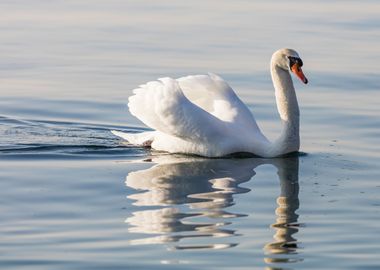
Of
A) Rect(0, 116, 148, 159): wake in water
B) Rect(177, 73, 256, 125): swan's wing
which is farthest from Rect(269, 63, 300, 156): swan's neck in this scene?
Rect(0, 116, 148, 159): wake in water

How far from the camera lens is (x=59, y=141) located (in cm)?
1400

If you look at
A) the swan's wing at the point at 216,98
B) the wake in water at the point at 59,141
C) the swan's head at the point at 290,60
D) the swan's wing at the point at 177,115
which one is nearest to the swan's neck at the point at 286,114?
the swan's head at the point at 290,60

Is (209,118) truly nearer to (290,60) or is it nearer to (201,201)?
(290,60)

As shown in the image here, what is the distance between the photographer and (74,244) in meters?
9.50

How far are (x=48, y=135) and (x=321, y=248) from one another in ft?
17.8

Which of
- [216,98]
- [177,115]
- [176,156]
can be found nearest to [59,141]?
[176,156]

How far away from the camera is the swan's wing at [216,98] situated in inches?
549

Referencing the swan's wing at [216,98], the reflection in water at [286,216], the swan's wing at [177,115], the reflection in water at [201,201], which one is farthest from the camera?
the swan's wing at [216,98]

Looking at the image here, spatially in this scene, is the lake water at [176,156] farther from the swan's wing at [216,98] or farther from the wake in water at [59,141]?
the swan's wing at [216,98]

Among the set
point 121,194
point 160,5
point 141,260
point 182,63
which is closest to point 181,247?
point 141,260

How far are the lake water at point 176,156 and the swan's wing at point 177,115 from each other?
1.03 feet

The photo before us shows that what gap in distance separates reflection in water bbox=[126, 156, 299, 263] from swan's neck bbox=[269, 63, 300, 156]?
0.14 metres

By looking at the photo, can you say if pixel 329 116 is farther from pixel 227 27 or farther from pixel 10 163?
pixel 227 27

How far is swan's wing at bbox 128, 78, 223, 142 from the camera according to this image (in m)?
13.5
